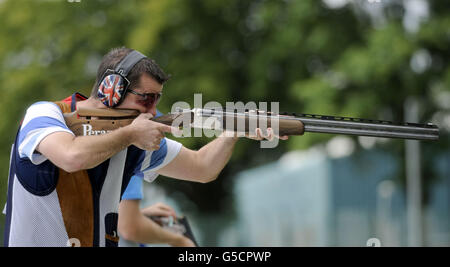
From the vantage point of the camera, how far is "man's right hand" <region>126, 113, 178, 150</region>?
332 centimetres

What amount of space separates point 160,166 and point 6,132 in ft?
39.5

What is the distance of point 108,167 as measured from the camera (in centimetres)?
357

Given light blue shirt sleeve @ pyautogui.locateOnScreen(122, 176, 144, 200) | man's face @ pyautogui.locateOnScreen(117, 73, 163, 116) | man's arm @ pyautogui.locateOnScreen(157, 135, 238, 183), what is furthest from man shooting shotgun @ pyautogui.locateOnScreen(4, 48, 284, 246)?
light blue shirt sleeve @ pyautogui.locateOnScreen(122, 176, 144, 200)

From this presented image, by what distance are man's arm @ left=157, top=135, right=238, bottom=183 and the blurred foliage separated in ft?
27.2

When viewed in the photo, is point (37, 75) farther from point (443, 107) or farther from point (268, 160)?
point (443, 107)

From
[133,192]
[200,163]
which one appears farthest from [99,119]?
[133,192]

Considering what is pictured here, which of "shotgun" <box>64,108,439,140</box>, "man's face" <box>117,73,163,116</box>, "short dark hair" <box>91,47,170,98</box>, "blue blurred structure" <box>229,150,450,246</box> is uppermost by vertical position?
"blue blurred structure" <box>229,150,450,246</box>

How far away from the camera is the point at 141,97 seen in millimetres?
3572

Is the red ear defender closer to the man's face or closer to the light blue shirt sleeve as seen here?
the man's face

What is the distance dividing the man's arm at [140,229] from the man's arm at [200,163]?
1.34m

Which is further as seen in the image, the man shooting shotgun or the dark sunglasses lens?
the dark sunglasses lens

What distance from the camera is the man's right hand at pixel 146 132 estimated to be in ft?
10.9

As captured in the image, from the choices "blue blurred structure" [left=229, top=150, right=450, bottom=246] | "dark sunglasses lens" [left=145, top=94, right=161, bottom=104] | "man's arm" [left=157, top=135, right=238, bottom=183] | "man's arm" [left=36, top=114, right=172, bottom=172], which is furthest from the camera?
"blue blurred structure" [left=229, top=150, right=450, bottom=246]

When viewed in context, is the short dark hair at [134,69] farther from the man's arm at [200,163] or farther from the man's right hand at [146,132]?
the man's arm at [200,163]
